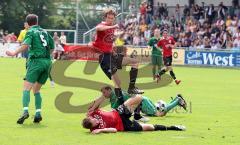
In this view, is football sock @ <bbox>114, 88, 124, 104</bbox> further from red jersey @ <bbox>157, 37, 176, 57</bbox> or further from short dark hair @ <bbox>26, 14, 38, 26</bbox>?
red jersey @ <bbox>157, 37, 176, 57</bbox>

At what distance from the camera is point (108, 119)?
41.4ft

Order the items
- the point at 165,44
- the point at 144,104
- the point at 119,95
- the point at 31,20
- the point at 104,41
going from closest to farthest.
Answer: the point at 31,20 → the point at 119,95 → the point at 144,104 → the point at 104,41 → the point at 165,44

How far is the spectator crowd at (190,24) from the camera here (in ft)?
154

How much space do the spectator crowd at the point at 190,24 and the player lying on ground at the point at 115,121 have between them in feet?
109

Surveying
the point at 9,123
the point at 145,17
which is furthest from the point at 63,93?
the point at 145,17

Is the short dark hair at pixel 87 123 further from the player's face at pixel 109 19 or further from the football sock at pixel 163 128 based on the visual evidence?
the player's face at pixel 109 19

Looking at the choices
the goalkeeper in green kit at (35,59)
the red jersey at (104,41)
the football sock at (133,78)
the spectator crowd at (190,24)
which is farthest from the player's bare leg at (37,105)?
the spectator crowd at (190,24)

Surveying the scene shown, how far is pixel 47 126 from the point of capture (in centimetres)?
1367

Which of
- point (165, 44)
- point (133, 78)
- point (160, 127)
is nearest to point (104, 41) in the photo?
point (133, 78)

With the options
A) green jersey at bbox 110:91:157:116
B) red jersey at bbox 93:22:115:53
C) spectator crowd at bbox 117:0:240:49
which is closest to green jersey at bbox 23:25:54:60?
green jersey at bbox 110:91:157:116

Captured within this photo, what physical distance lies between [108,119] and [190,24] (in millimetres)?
37717

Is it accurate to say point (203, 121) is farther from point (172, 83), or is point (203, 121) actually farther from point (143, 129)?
point (172, 83)

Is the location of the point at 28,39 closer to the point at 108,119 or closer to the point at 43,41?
the point at 43,41

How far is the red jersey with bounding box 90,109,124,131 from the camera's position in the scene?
1249cm
